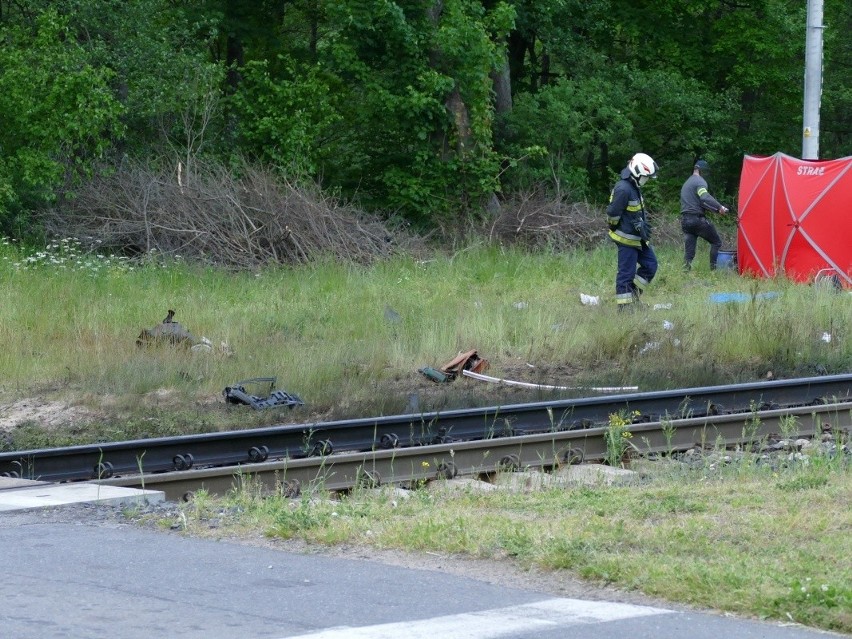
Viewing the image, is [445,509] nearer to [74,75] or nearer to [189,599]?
[189,599]

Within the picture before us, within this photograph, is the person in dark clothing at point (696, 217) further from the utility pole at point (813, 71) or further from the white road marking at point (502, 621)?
the white road marking at point (502, 621)

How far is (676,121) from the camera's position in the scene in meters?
32.9

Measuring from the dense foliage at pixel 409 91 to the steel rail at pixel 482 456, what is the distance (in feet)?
44.6

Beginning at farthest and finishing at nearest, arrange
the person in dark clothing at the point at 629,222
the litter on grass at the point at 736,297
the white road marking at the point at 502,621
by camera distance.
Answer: the person in dark clothing at the point at 629,222, the litter on grass at the point at 736,297, the white road marking at the point at 502,621

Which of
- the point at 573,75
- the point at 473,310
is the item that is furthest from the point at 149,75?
the point at 573,75

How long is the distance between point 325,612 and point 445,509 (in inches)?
88.6

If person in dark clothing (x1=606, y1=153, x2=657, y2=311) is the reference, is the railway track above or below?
below

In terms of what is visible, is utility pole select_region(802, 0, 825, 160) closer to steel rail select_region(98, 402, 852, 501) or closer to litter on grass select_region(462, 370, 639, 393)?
litter on grass select_region(462, 370, 639, 393)

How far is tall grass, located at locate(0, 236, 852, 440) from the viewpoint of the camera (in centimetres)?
1259

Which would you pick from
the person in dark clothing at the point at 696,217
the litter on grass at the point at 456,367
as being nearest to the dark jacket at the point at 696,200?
the person in dark clothing at the point at 696,217

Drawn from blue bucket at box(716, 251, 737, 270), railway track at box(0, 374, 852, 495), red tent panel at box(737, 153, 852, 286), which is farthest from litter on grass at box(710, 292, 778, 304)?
→ railway track at box(0, 374, 852, 495)

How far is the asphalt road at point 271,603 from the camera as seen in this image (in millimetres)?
4699

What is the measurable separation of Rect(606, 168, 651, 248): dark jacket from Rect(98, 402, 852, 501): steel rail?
5.60 meters

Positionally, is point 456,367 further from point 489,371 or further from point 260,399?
point 260,399
